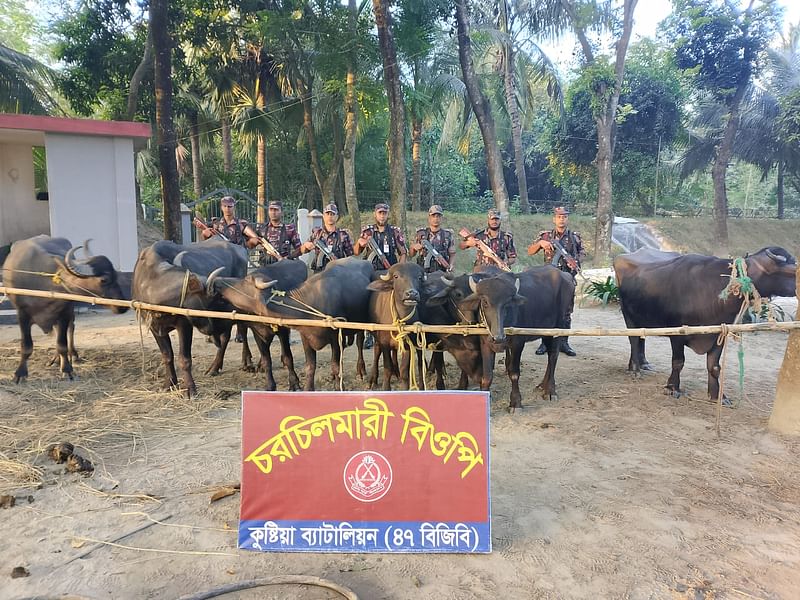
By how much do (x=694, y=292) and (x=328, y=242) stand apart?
4937mm

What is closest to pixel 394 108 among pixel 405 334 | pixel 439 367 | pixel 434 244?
pixel 434 244

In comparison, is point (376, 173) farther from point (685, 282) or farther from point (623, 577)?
point (623, 577)

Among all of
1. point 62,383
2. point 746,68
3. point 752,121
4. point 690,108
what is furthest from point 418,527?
point 690,108

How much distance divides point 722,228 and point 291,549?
2486 cm

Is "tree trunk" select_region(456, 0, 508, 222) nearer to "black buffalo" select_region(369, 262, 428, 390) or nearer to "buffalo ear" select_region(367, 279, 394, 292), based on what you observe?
"black buffalo" select_region(369, 262, 428, 390)

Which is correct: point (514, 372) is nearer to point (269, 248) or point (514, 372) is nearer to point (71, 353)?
point (269, 248)

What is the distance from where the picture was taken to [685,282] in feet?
20.9

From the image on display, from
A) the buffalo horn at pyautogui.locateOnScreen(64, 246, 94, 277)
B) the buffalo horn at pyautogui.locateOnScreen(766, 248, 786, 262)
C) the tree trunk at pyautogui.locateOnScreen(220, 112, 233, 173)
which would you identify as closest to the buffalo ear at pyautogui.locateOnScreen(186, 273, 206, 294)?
the buffalo horn at pyautogui.locateOnScreen(64, 246, 94, 277)

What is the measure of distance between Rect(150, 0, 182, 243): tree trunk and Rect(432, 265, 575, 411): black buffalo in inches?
352

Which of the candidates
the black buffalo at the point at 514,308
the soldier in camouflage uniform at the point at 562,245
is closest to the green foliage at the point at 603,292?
the soldier in camouflage uniform at the point at 562,245

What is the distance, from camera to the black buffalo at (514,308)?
204 inches

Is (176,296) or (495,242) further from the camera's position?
(495,242)

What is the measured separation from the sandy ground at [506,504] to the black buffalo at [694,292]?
57 cm

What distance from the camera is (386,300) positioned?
621cm
